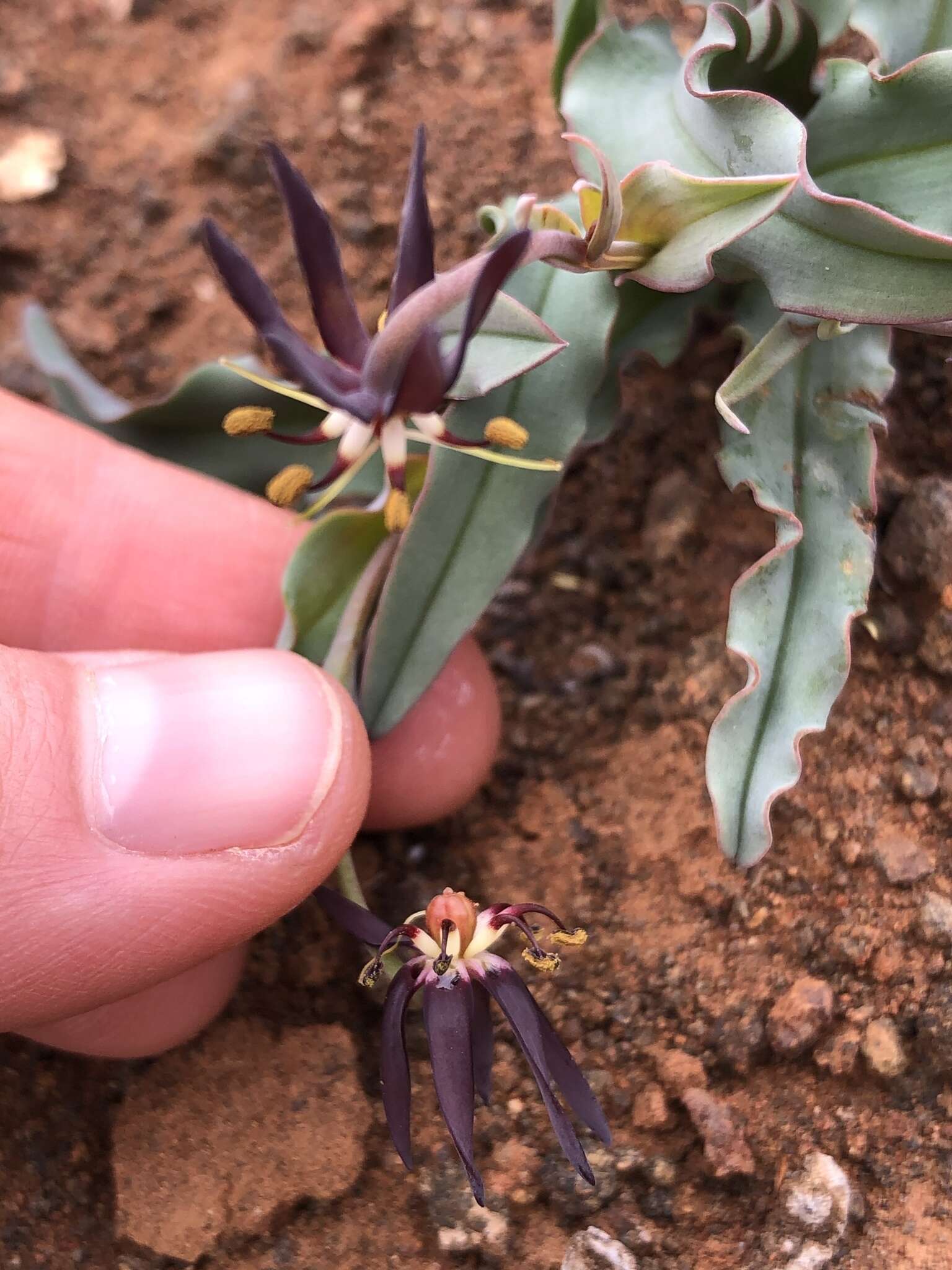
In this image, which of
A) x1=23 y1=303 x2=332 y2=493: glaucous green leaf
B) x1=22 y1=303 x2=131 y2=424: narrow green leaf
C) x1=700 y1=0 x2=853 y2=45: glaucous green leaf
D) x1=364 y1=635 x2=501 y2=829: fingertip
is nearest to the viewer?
x1=700 y1=0 x2=853 y2=45: glaucous green leaf

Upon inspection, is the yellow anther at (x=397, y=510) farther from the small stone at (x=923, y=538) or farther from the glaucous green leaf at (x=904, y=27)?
the glaucous green leaf at (x=904, y=27)

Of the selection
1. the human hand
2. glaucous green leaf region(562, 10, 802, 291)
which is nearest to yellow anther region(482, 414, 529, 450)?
glaucous green leaf region(562, 10, 802, 291)

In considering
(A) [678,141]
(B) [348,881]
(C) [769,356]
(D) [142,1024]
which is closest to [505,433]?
(C) [769,356]

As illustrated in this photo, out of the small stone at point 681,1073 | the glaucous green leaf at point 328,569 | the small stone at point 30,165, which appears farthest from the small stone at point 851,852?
the small stone at point 30,165

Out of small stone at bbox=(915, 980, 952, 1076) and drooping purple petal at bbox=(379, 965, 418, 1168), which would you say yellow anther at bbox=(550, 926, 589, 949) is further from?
small stone at bbox=(915, 980, 952, 1076)

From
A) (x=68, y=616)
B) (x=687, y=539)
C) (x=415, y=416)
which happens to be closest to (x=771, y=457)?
(x=687, y=539)

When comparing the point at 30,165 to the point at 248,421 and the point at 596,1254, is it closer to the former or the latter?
the point at 248,421

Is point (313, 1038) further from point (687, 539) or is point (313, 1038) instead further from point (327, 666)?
point (687, 539)
